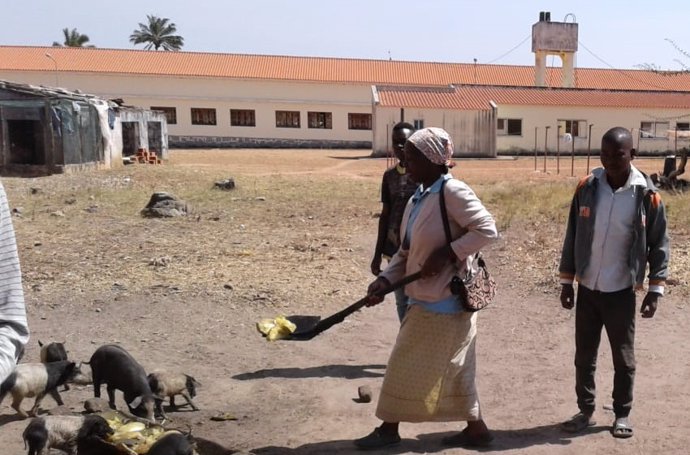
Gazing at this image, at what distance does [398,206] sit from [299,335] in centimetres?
115

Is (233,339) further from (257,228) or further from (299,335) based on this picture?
(257,228)

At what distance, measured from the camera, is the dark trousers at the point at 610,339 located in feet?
13.1

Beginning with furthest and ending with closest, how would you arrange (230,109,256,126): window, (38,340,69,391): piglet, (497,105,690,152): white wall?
(230,109,256,126): window → (497,105,690,152): white wall → (38,340,69,391): piglet

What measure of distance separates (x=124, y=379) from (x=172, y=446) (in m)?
1.19

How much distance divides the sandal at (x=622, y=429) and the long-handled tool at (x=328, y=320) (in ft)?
4.97

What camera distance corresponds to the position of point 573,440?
407 cm

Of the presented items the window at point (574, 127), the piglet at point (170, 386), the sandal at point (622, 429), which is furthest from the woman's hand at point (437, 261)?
the window at point (574, 127)

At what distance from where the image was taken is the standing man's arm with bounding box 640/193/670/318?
12.9 feet

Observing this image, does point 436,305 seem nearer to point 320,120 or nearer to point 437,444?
point 437,444

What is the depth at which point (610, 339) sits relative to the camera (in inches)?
159

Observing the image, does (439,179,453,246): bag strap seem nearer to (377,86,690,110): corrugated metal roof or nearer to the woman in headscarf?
the woman in headscarf

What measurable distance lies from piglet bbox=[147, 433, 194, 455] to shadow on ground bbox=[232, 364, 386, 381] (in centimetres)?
187

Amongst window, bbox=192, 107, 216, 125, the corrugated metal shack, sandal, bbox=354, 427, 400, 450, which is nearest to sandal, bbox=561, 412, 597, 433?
sandal, bbox=354, 427, 400, 450

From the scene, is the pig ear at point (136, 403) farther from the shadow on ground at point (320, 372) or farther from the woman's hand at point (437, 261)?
the woman's hand at point (437, 261)
